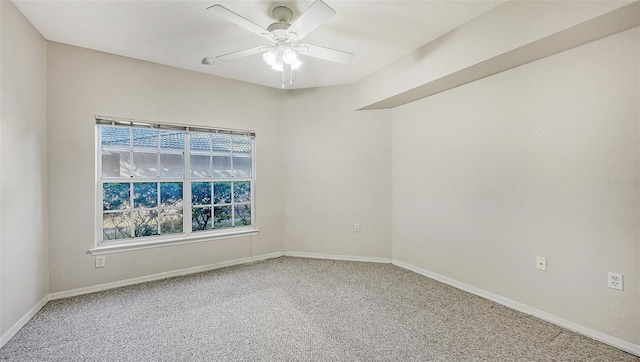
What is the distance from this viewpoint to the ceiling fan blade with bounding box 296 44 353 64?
221cm

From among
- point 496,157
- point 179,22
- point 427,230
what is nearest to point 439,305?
point 427,230

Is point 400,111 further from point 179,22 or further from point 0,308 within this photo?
point 0,308

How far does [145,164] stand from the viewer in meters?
3.17

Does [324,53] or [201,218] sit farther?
[201,218]

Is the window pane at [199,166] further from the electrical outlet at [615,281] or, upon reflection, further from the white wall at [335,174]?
the electrical outlet at [615,281]

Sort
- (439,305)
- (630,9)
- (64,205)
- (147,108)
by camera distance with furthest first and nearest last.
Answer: (147,108), (64,205), (439,305), (630,9)

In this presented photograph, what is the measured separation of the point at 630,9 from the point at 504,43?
0.65 metres

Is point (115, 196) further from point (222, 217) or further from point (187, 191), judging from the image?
point (222, 217)

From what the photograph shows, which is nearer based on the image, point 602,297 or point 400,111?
point 602,297

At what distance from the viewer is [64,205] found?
2.68m

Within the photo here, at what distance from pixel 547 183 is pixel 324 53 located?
2.16 m

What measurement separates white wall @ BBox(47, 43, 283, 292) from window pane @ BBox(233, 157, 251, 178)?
0.47 m

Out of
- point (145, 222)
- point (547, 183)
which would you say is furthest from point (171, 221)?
point (547, 183)

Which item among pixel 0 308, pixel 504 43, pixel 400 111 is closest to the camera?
pixel 0 308
